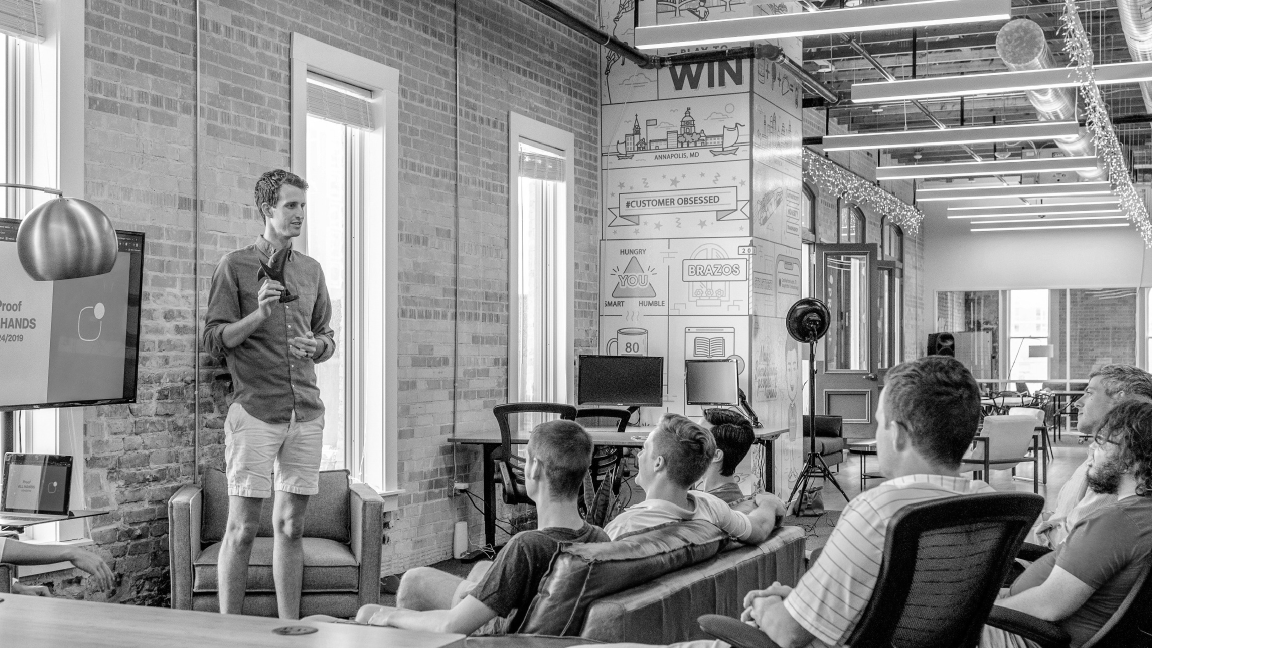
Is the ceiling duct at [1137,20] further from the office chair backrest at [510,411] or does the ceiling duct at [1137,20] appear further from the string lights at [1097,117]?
the office chair backrest at [510,411]

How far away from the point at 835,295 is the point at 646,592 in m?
11.4

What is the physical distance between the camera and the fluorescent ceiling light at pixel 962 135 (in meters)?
10.5

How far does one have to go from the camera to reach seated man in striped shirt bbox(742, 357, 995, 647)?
227 centimetres

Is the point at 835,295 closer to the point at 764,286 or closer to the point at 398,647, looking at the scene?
the point at 764,286

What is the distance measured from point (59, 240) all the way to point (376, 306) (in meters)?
3.67

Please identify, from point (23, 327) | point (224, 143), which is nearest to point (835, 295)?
point (224, 143)

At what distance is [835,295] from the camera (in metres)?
13.9

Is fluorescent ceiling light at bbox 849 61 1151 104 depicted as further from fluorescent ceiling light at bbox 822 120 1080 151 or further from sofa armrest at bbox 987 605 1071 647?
sofa armrest at bbox 987 605 1071 647

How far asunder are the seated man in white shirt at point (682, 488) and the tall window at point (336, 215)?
10.7 ft

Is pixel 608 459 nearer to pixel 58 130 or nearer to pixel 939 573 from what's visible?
pixel 58 130

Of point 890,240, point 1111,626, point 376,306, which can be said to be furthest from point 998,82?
point 890,240

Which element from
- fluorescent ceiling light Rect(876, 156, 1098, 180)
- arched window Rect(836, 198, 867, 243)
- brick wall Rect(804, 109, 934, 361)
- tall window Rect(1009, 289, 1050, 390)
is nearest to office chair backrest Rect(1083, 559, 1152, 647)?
fluorescent ceiling light Rect(876, 156, 1098, 180)

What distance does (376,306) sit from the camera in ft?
21.4

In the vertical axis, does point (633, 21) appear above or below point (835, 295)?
above
